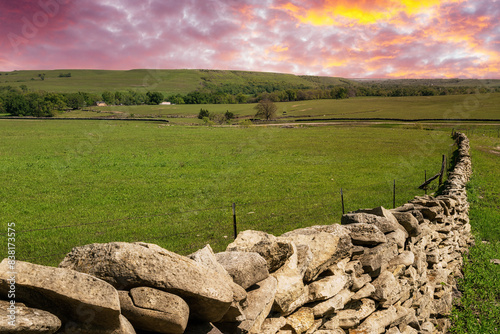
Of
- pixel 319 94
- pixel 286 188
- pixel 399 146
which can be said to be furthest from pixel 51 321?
pixel 319 94

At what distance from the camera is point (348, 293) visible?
17.7ft

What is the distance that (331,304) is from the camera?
4.94 m

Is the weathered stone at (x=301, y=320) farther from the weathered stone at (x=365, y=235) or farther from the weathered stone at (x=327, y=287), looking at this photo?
the weathered stone at (x=365, y=235)

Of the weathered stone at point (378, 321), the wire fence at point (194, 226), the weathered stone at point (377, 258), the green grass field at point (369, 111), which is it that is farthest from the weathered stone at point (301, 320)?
the green grass field at point (369, 111)

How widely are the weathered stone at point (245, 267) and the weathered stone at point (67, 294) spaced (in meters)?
1.49

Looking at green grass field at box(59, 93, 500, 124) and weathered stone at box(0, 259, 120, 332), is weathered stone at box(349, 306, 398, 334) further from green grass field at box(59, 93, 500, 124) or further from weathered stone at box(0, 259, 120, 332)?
green grass field at box(59, 93, 500, 124)

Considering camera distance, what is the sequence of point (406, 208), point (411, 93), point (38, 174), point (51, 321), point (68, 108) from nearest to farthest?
point (51, 321), point (406, 208), point (38, 174), point (68, 108), point (411, 93)

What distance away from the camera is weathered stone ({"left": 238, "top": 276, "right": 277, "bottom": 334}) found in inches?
149

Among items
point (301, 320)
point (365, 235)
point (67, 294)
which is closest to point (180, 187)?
point (365, 235)

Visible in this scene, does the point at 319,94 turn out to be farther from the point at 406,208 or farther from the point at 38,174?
the point at 406,208

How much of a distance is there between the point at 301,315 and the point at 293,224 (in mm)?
9951

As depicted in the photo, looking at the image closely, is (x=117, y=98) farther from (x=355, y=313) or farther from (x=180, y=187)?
(x=355, y=313)

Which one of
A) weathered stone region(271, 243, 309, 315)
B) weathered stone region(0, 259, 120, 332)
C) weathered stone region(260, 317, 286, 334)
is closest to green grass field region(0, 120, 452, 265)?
weathered stone region(271, 243, 309, 315)

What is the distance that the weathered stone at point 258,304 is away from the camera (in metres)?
3.77
